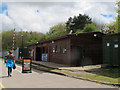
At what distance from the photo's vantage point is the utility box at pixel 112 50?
13.2 metres

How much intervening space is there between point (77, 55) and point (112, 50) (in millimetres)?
4577

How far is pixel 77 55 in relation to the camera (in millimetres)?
16938

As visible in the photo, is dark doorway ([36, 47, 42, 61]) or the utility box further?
dark doorway ([36, 47, 42, 61])

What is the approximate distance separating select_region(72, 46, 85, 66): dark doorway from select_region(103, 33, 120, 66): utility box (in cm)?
349

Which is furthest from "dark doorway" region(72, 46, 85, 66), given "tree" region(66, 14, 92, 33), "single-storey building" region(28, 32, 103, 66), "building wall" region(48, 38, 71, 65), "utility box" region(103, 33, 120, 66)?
"tree" region(66, 14, 92, 33)

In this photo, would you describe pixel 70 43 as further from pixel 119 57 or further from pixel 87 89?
pixel 87 89

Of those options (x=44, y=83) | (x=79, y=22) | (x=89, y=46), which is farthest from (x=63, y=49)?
(x=79, y=22)

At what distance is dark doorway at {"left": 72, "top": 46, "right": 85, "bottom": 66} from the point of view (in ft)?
54.7

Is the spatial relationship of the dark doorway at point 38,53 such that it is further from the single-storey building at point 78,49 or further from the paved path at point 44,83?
the paved path at point 44,83

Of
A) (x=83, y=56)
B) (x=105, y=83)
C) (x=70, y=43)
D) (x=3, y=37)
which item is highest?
(x=3, y=37)

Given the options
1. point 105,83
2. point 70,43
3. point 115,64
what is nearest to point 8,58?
point 105,83

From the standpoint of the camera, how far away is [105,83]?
7.96m

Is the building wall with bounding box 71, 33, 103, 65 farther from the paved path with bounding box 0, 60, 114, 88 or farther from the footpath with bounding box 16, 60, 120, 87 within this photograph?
the paved path with bounding box 0, 60, 114, 88

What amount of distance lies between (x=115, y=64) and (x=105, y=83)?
5.98 m
